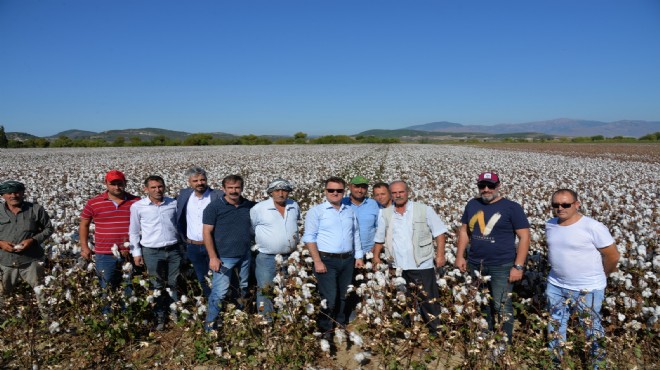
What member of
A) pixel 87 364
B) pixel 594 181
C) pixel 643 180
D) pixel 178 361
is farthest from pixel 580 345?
pixel 643 180

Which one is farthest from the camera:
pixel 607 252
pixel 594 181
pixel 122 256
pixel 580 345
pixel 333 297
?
pixel 594 181

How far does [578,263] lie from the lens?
366 cm

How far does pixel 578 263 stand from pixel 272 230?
11.3 feet

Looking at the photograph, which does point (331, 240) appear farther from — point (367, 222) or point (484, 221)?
point (484, 221)

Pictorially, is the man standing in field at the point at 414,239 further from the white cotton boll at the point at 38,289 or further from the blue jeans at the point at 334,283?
the white cotton boll at the point at 38,289

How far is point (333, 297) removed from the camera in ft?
14.7

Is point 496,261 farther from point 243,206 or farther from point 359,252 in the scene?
point 243,206

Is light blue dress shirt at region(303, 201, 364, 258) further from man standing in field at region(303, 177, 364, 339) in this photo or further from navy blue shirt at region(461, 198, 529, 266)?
navy blue shirt at region(461, 198, 529, 266)

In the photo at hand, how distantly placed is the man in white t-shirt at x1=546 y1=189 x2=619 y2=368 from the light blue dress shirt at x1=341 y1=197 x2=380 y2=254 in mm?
2219

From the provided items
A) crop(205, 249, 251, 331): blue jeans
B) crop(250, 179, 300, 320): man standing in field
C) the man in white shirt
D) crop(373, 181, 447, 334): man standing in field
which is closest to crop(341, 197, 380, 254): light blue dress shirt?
crop(373, 181, 447, 334): man standing in field

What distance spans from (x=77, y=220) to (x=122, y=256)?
172 inches

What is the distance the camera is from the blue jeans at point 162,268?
192 inches

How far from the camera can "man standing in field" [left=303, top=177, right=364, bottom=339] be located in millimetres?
4348

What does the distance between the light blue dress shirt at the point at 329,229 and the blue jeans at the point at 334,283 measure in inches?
6.6
